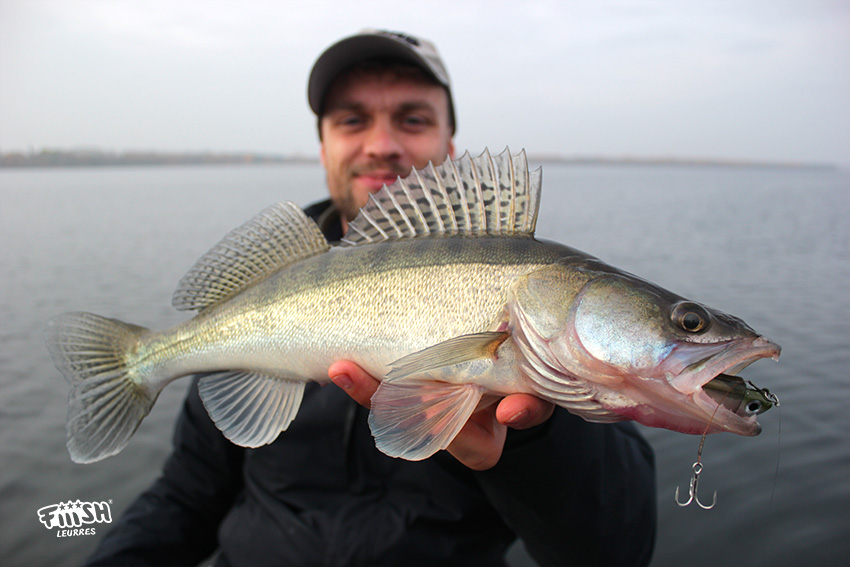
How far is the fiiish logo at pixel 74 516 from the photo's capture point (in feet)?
15.6

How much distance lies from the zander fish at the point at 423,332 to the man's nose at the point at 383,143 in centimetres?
146

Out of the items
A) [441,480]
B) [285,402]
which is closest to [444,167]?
[285,402]

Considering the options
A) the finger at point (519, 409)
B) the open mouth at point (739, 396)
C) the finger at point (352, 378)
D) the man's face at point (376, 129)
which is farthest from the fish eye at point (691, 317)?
the man's face at point (376, 129)

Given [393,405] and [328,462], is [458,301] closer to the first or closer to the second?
[393,405]

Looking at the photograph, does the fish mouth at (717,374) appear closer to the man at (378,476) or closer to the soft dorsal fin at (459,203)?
the man at (378,476)

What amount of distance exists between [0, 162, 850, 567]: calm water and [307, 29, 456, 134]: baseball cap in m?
3.20

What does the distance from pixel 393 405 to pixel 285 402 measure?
66cm

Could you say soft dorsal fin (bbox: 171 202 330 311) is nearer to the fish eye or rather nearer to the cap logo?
the fish eye

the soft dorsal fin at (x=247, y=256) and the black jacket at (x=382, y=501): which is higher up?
the soft dorsal fin at (x=247, y=256)

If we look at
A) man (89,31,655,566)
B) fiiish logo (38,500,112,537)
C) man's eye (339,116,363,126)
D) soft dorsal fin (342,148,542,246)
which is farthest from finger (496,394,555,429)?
fiiish logo (38,500,112,537)

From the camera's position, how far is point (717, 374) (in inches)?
61.0

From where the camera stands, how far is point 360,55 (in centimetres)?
377

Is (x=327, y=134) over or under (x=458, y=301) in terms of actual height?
over

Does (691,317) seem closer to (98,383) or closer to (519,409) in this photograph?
(519,409)
